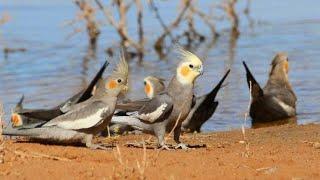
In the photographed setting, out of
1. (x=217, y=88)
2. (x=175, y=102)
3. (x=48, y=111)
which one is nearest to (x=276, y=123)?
(x=217, y=88)

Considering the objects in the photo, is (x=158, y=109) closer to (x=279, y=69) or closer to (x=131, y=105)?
(x=131, y=105)

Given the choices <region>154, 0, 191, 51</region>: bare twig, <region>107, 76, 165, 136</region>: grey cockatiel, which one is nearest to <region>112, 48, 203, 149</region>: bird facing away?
<region>107, 76, 165, 136</region>: grey cockatiel

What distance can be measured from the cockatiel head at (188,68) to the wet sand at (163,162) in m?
0.64

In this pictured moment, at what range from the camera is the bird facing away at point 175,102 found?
→ 7605 mm

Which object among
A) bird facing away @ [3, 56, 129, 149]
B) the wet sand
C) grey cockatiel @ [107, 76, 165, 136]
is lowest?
the wet sand

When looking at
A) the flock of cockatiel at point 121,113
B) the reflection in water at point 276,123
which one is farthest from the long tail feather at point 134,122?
the reflection in water at point 276,123

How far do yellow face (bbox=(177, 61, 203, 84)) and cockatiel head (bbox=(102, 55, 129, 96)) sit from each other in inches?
19.1

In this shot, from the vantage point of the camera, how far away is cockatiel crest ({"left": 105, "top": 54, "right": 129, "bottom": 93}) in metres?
7.57

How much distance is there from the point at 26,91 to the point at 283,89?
408cm

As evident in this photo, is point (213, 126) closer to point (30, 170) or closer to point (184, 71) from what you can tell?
point (184, 71)

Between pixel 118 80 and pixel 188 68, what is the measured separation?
0.62 m

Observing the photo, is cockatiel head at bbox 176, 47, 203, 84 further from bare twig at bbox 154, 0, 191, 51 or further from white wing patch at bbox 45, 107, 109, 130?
bare twig at bbox 154, 0, 191, 51

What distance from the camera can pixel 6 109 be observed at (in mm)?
12133

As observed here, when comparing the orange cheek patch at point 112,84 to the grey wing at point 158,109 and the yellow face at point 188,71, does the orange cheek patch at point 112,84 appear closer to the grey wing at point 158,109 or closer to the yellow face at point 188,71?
the grey wing at point 158,109
